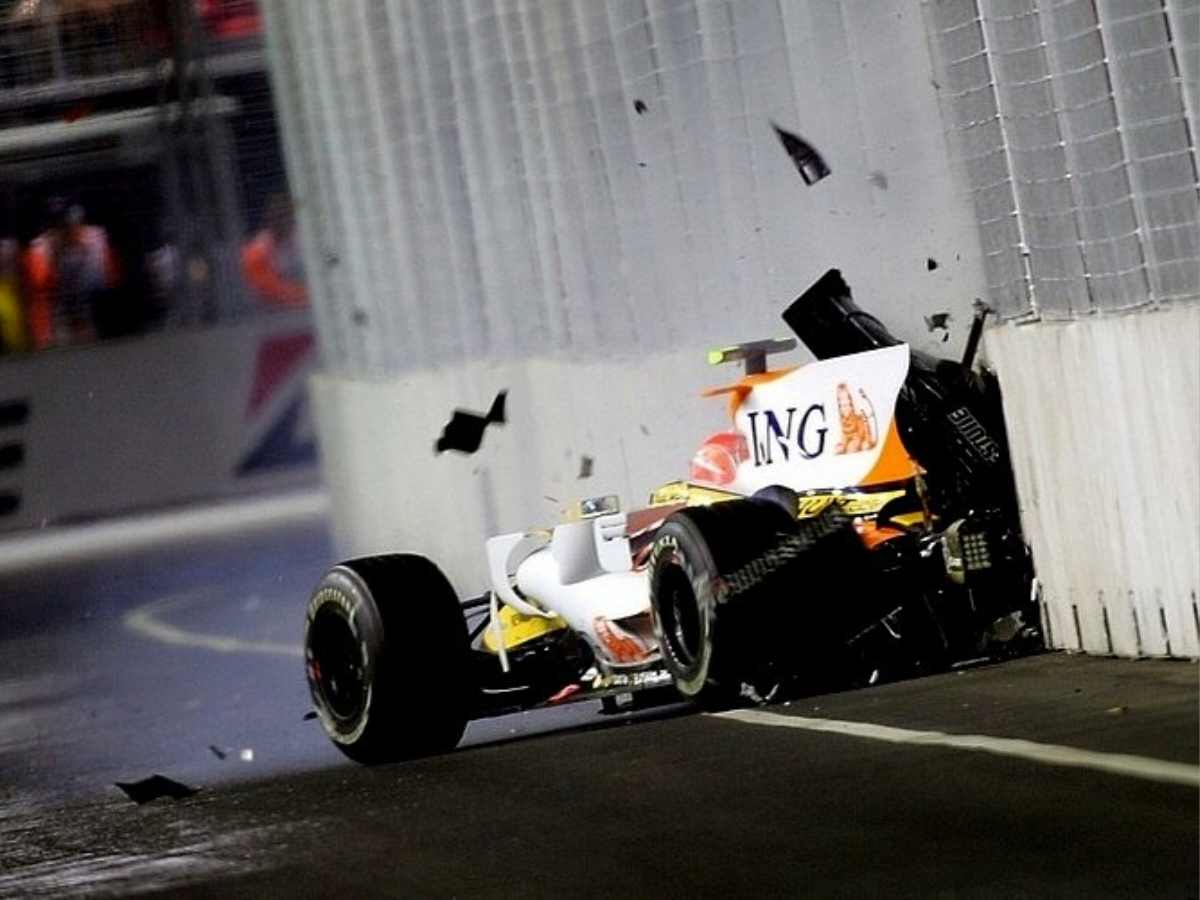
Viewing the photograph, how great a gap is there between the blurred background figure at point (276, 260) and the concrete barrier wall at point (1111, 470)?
1840 centimetres

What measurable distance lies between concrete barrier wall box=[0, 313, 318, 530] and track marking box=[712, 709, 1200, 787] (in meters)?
23.3

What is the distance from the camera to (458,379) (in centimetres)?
1728

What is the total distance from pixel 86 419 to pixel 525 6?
60.7ft

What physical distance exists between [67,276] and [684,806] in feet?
Result: 79.3

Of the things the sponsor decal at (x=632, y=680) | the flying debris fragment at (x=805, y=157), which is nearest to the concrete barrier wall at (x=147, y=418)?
the flying debris fragment at (x=805, y=157)

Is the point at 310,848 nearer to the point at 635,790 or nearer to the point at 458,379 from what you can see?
the point at 635,790

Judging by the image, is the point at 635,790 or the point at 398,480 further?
the point at 398,480

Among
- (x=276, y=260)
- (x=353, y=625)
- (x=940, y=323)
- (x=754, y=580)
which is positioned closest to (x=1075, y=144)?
(x=940, y=323)

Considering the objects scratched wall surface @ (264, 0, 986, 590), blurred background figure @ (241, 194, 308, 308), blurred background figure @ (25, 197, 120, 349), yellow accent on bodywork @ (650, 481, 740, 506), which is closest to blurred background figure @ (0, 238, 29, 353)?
blurred background figure @ (25, 197, 120, 349)

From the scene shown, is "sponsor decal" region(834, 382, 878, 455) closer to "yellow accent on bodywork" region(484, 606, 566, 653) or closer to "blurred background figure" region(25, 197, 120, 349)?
"yellow accent on bodywork" region(484, 606, 566, 653)

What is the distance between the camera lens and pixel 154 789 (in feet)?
36.2

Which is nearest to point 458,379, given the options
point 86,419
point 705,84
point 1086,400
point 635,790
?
point 705,84

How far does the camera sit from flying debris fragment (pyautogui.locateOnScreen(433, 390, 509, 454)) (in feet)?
53.4

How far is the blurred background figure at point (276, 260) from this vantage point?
29016 millimetres
